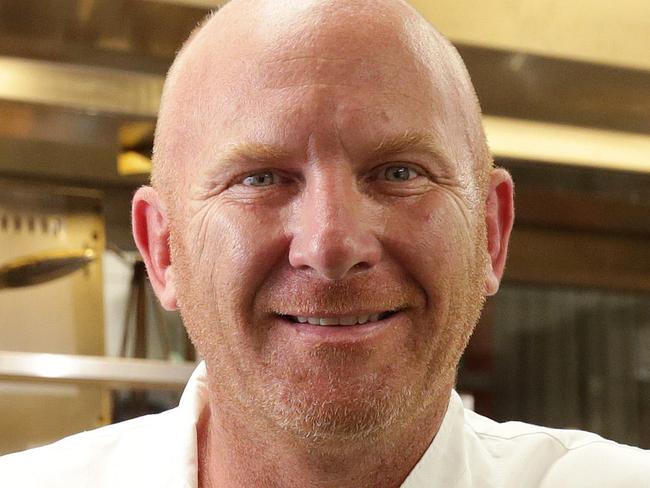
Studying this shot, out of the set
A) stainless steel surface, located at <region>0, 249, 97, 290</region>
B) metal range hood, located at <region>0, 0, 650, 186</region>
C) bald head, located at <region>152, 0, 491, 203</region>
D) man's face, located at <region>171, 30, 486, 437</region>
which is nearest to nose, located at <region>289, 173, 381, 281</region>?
man's face, located at <region>171, 30, 486, 437</region>

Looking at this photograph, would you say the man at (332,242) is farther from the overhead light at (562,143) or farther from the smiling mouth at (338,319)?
the overhead light at (562,143)

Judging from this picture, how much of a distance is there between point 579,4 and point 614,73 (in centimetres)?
15

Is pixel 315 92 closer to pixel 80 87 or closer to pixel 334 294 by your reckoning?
pixel 334 294

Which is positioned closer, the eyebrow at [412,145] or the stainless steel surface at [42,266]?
the eyebrow at [412,145]

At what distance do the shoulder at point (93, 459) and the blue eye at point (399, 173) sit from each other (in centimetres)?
38

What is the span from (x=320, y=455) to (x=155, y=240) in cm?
29

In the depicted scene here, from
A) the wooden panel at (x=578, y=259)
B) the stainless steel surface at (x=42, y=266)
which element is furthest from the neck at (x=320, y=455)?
the wooden panel at (x=578, y=259)

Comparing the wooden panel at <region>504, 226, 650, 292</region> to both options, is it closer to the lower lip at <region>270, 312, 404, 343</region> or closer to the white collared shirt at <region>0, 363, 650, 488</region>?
the white collared shirt at <region>0, 363, 650, 488</region>

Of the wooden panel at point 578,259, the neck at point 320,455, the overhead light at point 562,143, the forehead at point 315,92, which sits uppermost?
the forehead at point 315,92

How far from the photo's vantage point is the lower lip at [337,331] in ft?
2.78

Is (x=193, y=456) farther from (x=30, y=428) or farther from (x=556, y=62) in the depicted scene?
(x=556, y=62)

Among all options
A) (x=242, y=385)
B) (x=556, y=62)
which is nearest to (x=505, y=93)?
(x=556, y=62)

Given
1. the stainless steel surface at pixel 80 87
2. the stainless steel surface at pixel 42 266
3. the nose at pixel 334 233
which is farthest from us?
the stainless steel surface at pixel 42 266

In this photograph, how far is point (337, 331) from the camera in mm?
851
